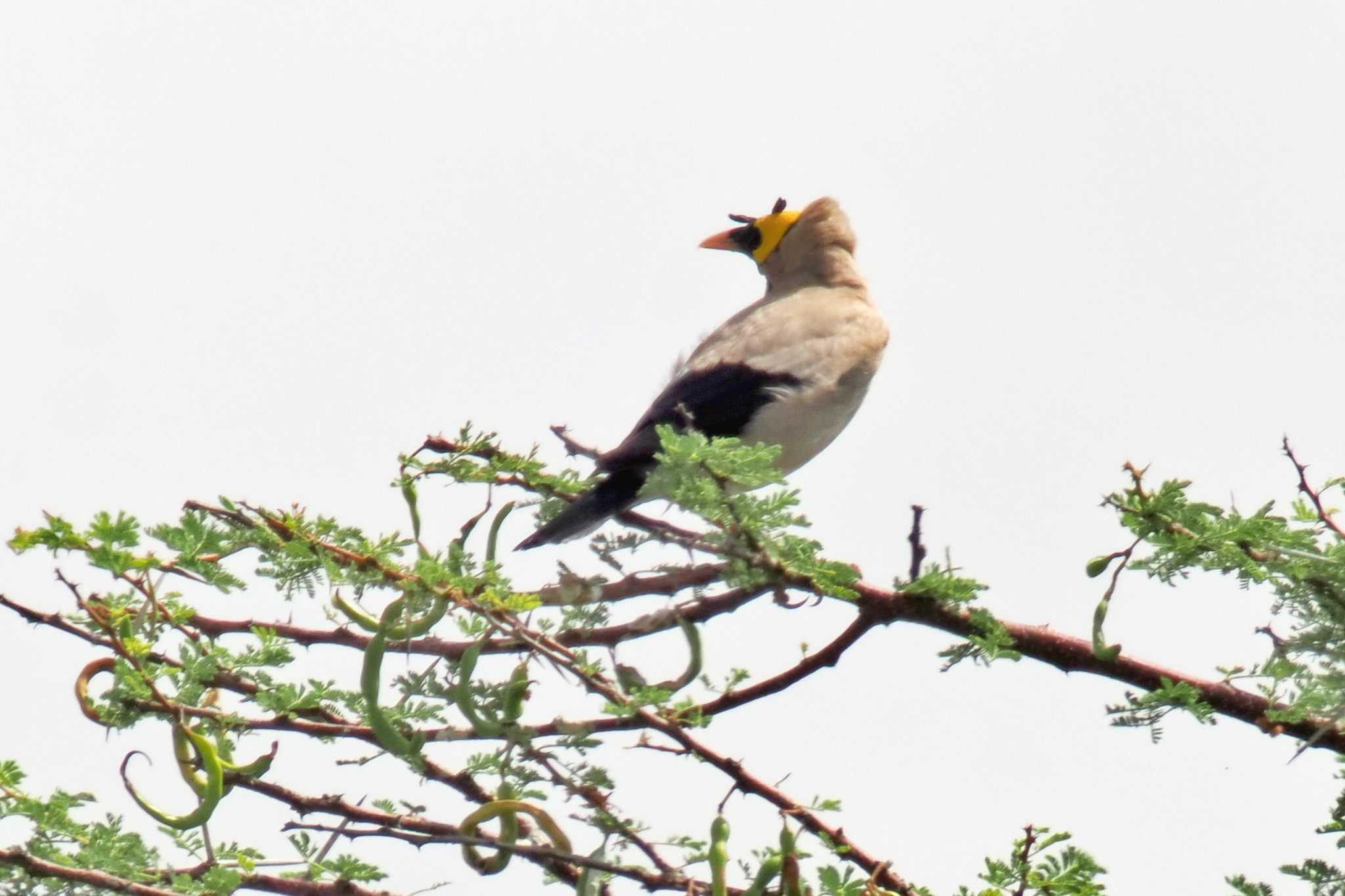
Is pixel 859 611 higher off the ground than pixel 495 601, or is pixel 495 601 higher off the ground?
pixel 859 611

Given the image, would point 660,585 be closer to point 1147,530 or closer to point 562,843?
point 562,843

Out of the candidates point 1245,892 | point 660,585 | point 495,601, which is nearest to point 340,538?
point 495,601

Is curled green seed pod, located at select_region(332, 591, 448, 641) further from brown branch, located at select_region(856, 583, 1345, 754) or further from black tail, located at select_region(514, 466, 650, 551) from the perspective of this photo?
black tail, located at select_region(514, 466, 650, 551)

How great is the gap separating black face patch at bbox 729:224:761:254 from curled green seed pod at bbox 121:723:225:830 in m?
5.11

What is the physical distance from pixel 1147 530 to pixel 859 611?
2.41 ft

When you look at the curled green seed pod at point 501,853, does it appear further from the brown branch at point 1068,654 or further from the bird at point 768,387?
the bird at point 768,387

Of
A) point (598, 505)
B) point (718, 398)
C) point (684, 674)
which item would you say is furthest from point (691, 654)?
point (718, 398)

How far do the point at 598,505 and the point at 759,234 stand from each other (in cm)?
336

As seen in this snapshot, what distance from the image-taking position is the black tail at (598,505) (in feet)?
14.5

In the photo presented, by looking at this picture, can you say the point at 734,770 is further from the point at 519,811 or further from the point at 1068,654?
the point at 1068,654

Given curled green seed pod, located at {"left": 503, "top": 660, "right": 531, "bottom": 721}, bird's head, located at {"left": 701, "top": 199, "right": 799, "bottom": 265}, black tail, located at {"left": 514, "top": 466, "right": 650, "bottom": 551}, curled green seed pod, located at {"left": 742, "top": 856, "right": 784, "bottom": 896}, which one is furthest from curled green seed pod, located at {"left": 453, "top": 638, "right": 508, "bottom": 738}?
bird's head, located at {"left": 701, "top": 199, "right": 799, "bottom": 265}

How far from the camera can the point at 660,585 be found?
3605 mm

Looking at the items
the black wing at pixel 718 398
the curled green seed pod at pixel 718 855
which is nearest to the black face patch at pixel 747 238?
the black wing at pixel 718 398

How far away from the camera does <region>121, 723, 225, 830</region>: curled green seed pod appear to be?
271 cm
